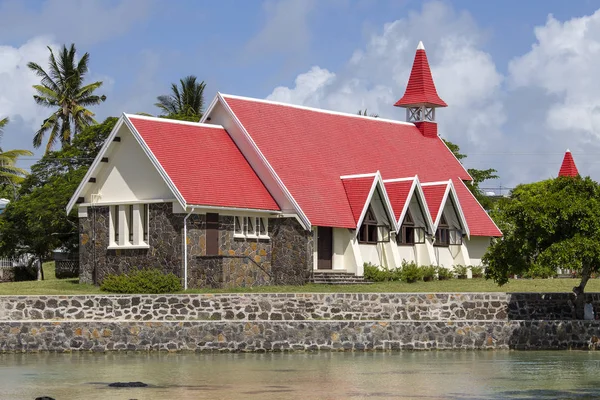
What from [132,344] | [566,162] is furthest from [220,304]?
[566,162]

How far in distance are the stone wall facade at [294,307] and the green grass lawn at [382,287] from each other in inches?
176

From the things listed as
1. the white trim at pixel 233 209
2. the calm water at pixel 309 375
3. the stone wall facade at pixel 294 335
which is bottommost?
the calm water at pixel 309 375

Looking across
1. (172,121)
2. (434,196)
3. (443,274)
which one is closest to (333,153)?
(434,196)

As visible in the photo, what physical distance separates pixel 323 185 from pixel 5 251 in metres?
18.8

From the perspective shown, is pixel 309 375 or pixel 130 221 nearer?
pixel 309 375

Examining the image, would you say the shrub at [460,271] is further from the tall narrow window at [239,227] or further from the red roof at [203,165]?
the tall narrow window at [239,227]

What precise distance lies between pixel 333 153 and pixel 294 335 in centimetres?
1751

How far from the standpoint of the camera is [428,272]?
156 feet

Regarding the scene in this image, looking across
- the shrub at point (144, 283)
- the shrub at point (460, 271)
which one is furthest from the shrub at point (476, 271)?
the shrub at point (144, 283)

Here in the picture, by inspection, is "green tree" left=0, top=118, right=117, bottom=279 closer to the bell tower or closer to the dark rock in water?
the bell tower

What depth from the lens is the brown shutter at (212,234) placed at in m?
42.6

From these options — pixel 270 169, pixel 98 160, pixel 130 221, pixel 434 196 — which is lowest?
pixel 130 221

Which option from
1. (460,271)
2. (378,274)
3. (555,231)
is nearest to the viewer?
(555,231)

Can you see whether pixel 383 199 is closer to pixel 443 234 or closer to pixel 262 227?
pixel 443 234
